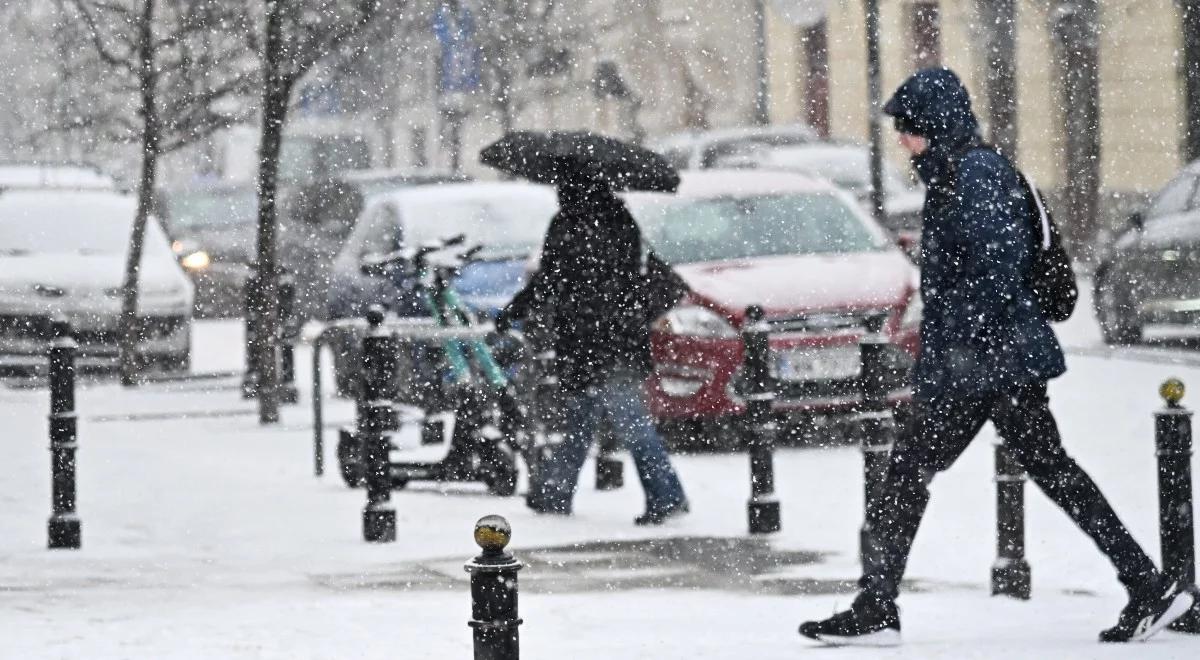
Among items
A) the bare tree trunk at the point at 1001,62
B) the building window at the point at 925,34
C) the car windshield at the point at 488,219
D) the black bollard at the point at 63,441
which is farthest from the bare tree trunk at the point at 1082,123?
the black bollard at the point at 63,441

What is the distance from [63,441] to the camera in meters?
10.9

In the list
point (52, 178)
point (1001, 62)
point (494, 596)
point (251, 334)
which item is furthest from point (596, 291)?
point (1001, 62)

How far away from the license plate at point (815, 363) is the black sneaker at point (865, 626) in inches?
240

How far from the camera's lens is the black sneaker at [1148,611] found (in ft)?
25.9

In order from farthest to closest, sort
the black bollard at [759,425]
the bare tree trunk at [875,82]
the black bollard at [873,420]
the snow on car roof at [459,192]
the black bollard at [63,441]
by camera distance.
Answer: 1. the bare tree trunk at [875,82]
2. the snow on car roof at [459,192]
3. the black bollard at [759,425]
4. the black bollard at [63,441]
5. the black bollard at [873,420]

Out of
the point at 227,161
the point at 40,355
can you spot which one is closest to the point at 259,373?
the point at 40,355

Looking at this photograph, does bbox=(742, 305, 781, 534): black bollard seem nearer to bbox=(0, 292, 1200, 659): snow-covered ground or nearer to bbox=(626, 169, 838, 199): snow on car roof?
bbox=(0, 292, 1200, 659): snow-covered ground

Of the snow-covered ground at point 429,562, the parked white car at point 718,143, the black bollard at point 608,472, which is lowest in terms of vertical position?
the snow-covered ground at point 429,562

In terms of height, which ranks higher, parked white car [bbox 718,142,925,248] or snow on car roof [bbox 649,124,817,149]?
snow on car roof [bbox 649,124,817,149]

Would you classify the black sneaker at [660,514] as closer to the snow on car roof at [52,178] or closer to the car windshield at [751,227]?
the car windshield at [751,227]

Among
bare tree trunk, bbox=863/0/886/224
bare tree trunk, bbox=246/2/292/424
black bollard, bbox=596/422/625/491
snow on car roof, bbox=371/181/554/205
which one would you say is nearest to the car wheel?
bare tree trunk, bbox=863/0/886/224

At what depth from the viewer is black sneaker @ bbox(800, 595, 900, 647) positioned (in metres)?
7.91

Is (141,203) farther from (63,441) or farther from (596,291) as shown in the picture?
(63,441)

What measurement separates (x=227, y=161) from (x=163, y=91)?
56.9ft
